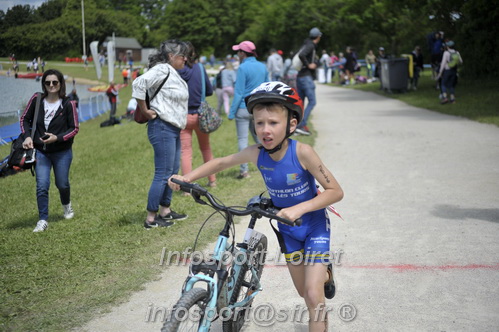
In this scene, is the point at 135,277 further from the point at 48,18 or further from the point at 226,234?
the point at 48,18

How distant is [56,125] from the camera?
6.71 metres

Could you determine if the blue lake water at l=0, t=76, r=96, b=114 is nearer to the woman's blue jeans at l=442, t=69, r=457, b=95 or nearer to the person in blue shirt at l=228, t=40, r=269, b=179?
the person in blue shirt at l=228, t=40, r=269, b=179

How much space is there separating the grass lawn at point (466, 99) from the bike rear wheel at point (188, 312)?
12560mm

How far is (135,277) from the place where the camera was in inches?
201

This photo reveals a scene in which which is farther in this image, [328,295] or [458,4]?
[458,4]

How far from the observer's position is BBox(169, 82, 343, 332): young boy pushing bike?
338 cm

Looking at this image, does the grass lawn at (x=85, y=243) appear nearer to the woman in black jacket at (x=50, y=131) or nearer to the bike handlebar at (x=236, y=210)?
the woman in black jacket at (x=50, y=131)

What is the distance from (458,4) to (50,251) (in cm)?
2175

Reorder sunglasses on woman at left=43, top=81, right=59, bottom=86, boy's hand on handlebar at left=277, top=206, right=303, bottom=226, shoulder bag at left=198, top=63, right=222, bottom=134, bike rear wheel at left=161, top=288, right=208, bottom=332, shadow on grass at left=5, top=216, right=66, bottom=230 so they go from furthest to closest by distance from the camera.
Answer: shoulder bag at left=198, top=63, right=222, bottom=134, shadow on grass at left=5, top=216, right=66, bottom=230, sunglasses on woman at left=43, top=81, right=59, bottom=86, boy's hand on handlebar at left=277, top=206, right=303, bottom=226, bike rear wheel at left=161, top=288, right=208, bottom=332

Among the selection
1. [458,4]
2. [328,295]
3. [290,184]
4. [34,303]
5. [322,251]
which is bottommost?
[34,303]

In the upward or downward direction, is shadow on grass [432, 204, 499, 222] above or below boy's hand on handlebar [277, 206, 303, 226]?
below

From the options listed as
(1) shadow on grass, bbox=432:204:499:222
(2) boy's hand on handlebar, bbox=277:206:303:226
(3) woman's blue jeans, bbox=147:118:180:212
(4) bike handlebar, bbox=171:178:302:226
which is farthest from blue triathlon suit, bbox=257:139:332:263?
(1) shadow on grass, bbox=432:204:499:222

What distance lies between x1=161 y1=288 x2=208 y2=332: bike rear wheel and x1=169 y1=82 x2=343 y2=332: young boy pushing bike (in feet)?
2.23

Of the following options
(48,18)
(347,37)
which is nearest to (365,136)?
(48,18)
